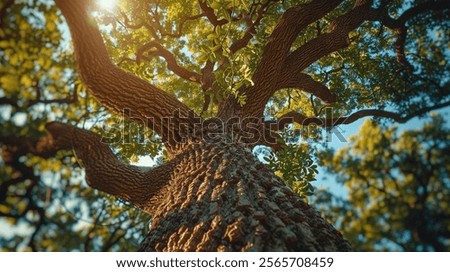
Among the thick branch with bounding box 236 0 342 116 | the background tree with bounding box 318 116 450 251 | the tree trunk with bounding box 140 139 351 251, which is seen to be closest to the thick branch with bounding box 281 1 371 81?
the thick branch with bounding box 236 0 342 116

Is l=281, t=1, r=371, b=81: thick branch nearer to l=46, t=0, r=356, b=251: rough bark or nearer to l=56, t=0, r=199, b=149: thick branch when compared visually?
l=46, t=0, r=356, b=251: rough bark

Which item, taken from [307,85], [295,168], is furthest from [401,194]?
[307,85]

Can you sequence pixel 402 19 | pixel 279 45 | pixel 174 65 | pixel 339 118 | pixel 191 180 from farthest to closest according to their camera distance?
pixel 174 65 → pixel 339 118 → pixel 402 19 → pixel 279 45 → pixel 191 180

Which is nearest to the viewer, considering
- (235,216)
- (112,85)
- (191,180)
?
(235,216)

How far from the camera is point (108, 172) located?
325 centimetres

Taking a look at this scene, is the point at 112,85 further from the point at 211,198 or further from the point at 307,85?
the point at 307,85

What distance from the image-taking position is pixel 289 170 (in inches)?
177

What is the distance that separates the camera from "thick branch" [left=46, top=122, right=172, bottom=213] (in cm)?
321

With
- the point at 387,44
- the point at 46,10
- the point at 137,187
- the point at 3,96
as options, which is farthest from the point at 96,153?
the point at 387,44

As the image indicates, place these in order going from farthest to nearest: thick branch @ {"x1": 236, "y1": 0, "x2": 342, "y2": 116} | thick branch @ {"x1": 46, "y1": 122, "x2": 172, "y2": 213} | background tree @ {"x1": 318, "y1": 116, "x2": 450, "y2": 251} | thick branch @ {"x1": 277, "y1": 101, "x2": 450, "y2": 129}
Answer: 1. thick branch @ {"x1": 277, "y1": 101, "x2": 450, "y2": 129}
2. thick branch @ {"x1": 236, "y1": 0, "x2": 342, "y2": 116}
3. thick branch @ {"x1": 46, "y1": 122, "x2": 172, "y2": 213}
4. background tree @ {"x1": 318, "y1": 116, "x2": 450, "y2": 251}

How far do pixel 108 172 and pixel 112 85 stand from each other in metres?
1.00

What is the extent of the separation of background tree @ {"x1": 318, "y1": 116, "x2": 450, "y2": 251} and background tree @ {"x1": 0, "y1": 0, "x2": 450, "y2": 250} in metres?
1.05
